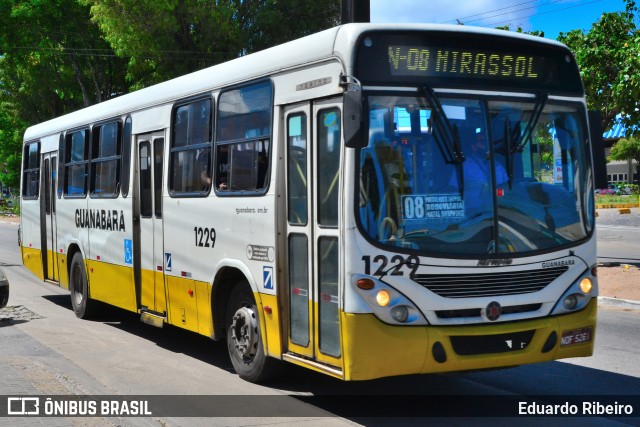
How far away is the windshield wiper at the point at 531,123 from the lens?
22.7ft

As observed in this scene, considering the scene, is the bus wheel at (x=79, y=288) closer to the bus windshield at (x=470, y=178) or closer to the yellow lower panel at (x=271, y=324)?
the yellow lower panel at (x=271, y=324)

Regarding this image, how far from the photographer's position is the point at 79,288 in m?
13.3

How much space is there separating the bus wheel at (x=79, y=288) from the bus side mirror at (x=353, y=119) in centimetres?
779

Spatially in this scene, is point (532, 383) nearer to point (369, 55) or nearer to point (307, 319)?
point (307, 319)

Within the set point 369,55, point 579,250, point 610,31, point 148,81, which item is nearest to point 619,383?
point 579,250

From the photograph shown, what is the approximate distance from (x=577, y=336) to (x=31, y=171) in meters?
12.0

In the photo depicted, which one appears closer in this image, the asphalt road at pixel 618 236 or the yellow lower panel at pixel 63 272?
the yellow lower panel at pixel 63 272

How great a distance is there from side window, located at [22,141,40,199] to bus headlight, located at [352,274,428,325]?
1072cm

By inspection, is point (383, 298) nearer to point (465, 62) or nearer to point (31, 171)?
point (465, 62)

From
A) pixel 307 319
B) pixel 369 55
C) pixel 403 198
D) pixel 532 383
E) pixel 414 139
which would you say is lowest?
pixel 532 383

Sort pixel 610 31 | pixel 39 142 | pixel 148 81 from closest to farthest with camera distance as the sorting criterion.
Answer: pixel 39 142, pixel 610 31, pixel 148 81

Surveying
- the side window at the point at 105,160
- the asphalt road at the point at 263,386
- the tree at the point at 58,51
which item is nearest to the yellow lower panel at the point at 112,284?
the asphalt road at the point at 263,386

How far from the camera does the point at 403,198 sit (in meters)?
6.48

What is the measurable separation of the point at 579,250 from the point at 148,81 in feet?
95.1
